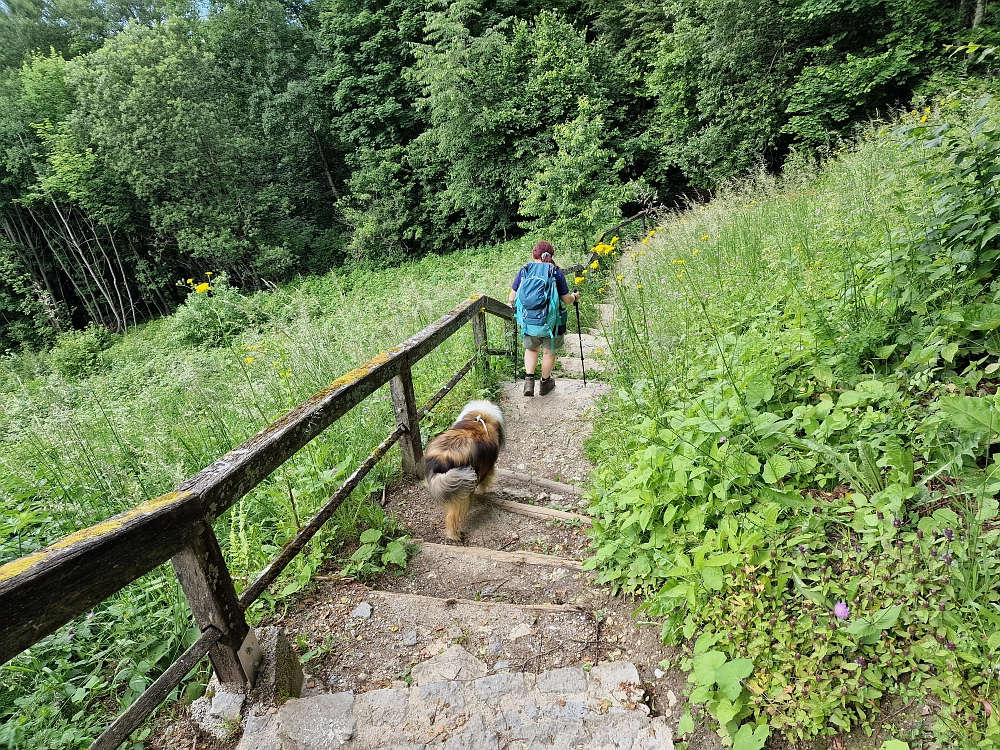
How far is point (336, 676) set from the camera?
6.57 ft

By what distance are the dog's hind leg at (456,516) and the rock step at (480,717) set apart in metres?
1.23

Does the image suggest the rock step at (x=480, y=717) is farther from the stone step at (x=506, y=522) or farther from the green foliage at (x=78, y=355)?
the green foliage at (x=78, y=355)

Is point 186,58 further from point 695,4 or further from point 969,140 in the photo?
point 969,140

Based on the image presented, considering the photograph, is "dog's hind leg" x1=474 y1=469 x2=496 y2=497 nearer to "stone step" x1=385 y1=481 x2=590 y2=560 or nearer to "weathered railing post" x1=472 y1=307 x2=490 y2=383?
"stone step" x1=385 y1=481 x2=590 y2=560

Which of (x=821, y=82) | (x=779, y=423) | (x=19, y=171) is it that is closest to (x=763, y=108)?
(x=821, y=82)

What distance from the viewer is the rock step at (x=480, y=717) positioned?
1586 millimetres

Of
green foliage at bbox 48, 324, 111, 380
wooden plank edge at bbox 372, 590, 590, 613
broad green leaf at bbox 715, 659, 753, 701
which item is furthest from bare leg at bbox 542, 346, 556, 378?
green foliage at bbox 48, 324, 111, 380

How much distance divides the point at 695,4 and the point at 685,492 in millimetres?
17690

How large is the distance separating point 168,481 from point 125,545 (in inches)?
77.2

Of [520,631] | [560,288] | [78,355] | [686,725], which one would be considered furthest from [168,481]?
[78,355]

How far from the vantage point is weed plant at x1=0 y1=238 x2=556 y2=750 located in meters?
1.95

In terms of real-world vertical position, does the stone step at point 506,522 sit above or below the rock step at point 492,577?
below

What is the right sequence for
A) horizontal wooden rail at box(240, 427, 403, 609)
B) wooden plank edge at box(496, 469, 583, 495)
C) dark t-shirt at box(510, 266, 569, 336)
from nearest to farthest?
horizontal wooden rail at box(240, 427, 403, 609) → wooden plank edge at box(496, 469, 583, 495) → dark t-shirt at box(510, 266, 569, 336)

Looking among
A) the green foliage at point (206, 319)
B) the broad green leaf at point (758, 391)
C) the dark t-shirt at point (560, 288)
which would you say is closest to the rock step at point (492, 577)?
the broad green leaf at point (758, 391)
